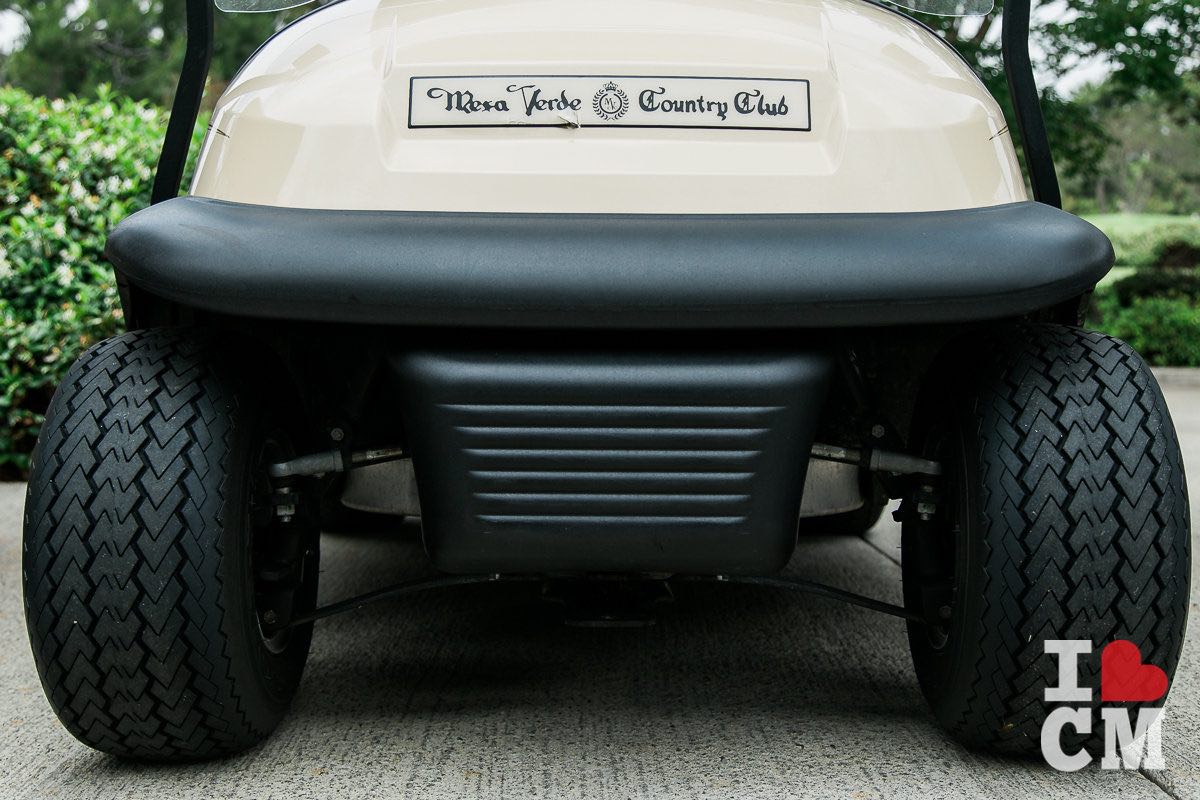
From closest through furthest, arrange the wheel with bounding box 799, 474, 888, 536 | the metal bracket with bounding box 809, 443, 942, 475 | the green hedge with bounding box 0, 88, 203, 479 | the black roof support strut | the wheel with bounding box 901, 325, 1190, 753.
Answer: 1. the wheel with bounding box 901, 325, 1190, 753
2. the metal bracket with bounding box 809, 443, 942, 475
3. the black roof support strut
4. the wheel with bounding box 799, 474, 888, 536
5. the green hedge with bounding box 0, 88, 203, 479

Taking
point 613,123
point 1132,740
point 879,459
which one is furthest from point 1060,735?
point 613,123

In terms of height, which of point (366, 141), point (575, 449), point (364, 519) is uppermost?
point (366, 141)

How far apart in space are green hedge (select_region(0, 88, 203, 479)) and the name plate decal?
360 cm

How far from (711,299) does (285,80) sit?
33.7 inches

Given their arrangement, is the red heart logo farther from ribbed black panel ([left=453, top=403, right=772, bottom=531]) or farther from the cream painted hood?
the cream painted hood

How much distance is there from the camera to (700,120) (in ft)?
6.85

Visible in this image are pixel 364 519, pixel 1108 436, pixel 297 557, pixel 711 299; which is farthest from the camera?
pixel 364 519

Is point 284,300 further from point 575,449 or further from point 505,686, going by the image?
point 505,686

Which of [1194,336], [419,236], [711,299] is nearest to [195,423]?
[419,236]

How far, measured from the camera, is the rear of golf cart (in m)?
1.93

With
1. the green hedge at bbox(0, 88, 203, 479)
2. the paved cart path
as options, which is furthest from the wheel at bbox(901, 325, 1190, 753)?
the green hedge at bbox(0, 88, 203, 479)

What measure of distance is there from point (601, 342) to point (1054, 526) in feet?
2.51

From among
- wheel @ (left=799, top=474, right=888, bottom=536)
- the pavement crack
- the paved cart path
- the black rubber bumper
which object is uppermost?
the black rubber bumper

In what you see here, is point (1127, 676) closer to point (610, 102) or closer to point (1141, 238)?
point (610, 102)
